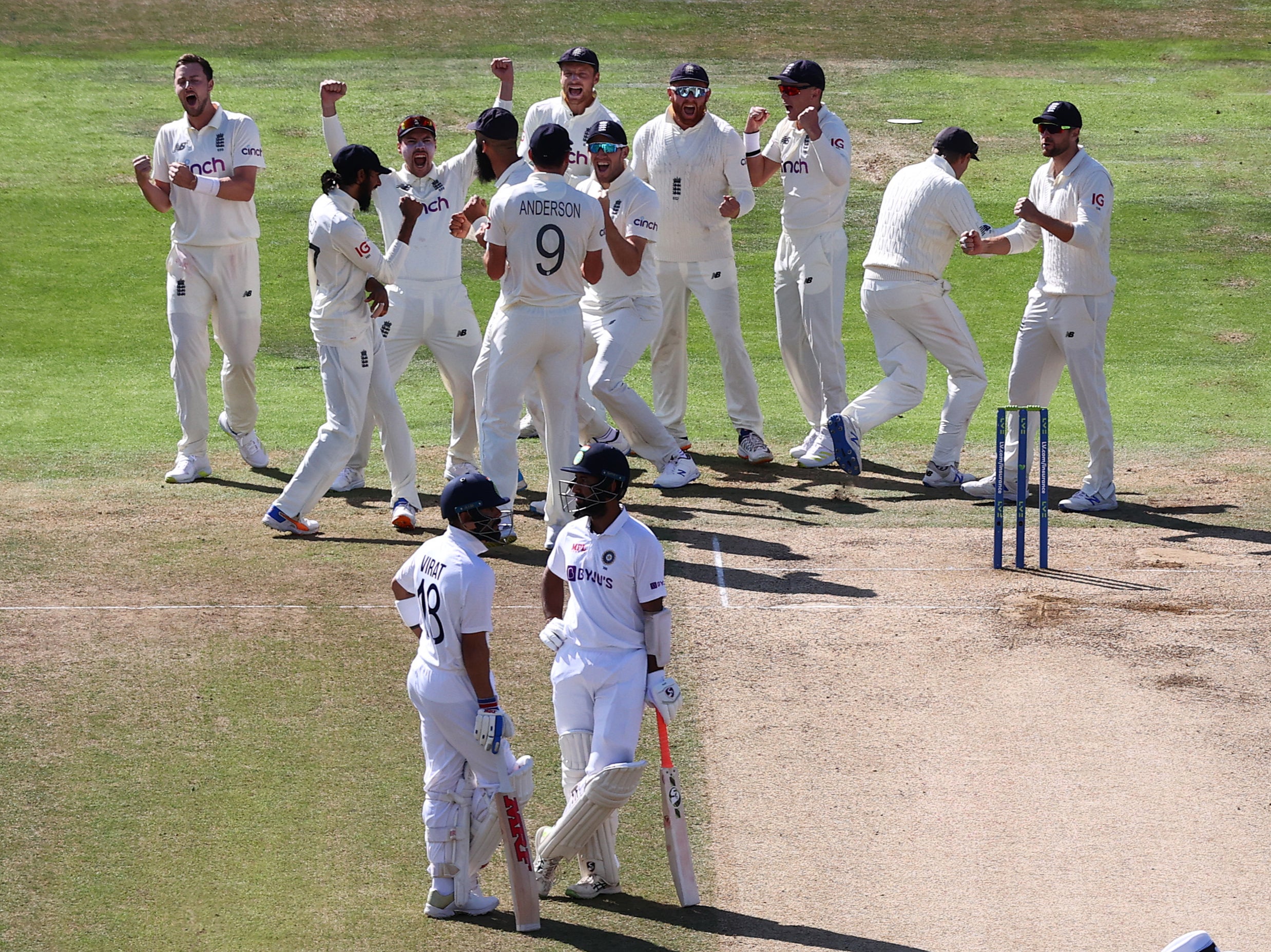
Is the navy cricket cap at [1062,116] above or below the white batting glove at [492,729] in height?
above

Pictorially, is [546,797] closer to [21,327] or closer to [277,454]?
[277,454]

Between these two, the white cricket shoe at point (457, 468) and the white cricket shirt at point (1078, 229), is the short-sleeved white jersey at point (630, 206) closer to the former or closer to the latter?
the white cricket shoe at point (457, 468)

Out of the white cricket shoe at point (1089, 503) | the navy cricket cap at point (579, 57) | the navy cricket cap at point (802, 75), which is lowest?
the white cricket shoe at point (1089, 503)

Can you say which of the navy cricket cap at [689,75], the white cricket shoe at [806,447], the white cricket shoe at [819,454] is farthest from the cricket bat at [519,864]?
the navy cricket cap at [689,75]

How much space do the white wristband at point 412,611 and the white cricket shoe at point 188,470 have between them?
6124 millimetres

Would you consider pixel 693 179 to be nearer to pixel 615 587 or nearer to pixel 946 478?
pixel 946 478

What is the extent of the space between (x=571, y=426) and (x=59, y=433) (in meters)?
5.51

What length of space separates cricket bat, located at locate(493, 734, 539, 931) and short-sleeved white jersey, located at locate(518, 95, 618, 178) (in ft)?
22.7

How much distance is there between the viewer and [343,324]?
1041 cm

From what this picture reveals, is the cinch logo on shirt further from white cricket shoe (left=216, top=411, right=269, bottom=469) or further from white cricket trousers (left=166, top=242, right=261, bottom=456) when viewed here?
white cricket shoe (left=216, top=411, right=269, bottom=469)

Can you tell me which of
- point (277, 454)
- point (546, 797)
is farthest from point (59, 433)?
point (546, 797)

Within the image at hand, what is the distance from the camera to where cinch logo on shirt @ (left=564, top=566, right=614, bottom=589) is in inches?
248

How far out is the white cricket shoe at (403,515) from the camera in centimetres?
1066

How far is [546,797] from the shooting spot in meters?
7.00
